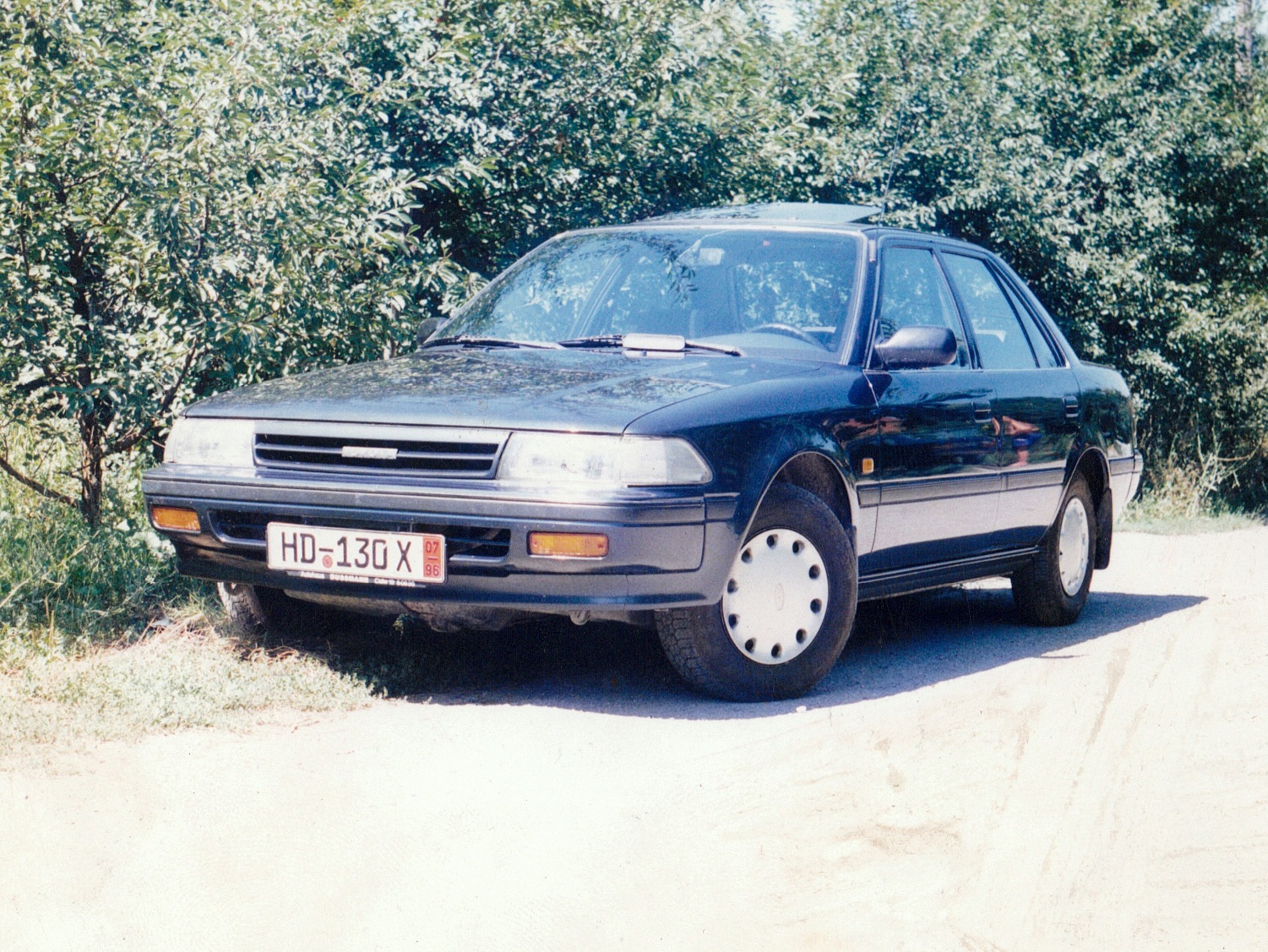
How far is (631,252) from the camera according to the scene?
6.20m

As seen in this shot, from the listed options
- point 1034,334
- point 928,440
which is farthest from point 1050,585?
point 928,440

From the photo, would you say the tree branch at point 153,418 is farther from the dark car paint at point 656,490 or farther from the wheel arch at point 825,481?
the wheel arch at point 825,481

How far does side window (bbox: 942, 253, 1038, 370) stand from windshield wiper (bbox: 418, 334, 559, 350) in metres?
1.95

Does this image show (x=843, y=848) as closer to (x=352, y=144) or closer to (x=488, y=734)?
(x=488, y=734)

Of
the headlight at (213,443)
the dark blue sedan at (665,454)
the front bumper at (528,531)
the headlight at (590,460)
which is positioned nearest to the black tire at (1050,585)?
the dark blue sedan at (665,454)

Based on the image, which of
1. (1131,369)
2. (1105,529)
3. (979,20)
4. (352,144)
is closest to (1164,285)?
(1131,369)

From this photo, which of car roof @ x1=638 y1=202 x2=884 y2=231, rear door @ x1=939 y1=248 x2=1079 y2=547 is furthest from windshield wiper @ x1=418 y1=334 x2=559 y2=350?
rear door @ x1=939 y1=248 x2=1079 y2=547

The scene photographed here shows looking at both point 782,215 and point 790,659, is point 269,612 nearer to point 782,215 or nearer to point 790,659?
point 790,659

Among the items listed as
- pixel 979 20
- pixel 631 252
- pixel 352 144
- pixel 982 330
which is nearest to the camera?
pixel 631 252

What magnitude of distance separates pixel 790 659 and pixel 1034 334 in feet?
9.16

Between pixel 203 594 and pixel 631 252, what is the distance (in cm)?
220

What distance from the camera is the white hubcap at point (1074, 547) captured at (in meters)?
7.35

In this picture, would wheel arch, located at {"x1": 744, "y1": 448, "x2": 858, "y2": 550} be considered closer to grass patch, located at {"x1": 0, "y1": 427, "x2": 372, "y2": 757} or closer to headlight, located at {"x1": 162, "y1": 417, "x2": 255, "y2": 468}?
grass patch, located at {"x1": 0, "y1": 427, "x2": 372, "y2": 757}

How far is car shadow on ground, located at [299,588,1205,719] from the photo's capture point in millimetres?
5199
